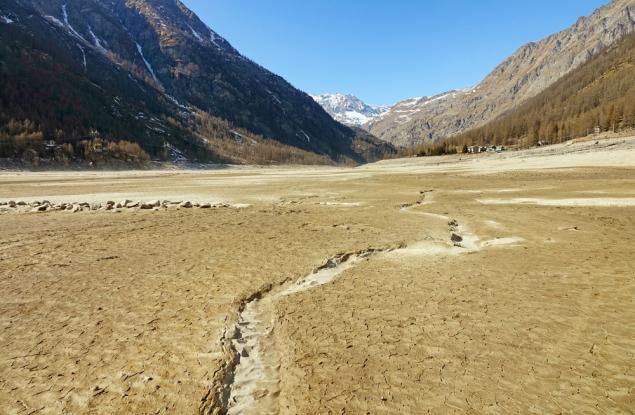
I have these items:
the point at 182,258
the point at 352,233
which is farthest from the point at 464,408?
the point at 352,233

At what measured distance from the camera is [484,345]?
6059mm

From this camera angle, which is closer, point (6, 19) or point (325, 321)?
point (325, 321)

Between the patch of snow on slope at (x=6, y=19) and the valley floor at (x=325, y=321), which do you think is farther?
the patch of snow on slope at (x=6, y=19)

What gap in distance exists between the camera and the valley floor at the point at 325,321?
495cm

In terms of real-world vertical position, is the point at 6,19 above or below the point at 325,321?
above

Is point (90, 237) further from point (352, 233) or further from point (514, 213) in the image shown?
point (514, 213)

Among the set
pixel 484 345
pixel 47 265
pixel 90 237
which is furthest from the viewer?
pixel 90 237

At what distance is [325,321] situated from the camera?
7.15 metres

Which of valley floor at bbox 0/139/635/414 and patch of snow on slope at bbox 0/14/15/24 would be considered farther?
patch of snow on slope at bbox 0/14/15/24

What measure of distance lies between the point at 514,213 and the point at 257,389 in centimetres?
1728

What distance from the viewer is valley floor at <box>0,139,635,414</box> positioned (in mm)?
4949

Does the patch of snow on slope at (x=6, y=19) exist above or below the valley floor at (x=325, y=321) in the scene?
above

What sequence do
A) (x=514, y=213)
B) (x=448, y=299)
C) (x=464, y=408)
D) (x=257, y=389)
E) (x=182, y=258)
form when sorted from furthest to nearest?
1. (x=514, y=213)
2. (x=182, y=258)
3. (x=448, y=299)
4. (x=257, y=389)
5. (x=464, y=408)

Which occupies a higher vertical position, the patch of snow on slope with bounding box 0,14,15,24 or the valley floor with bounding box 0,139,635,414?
the patch of snow on slope with bounding box 0,14,15,24
